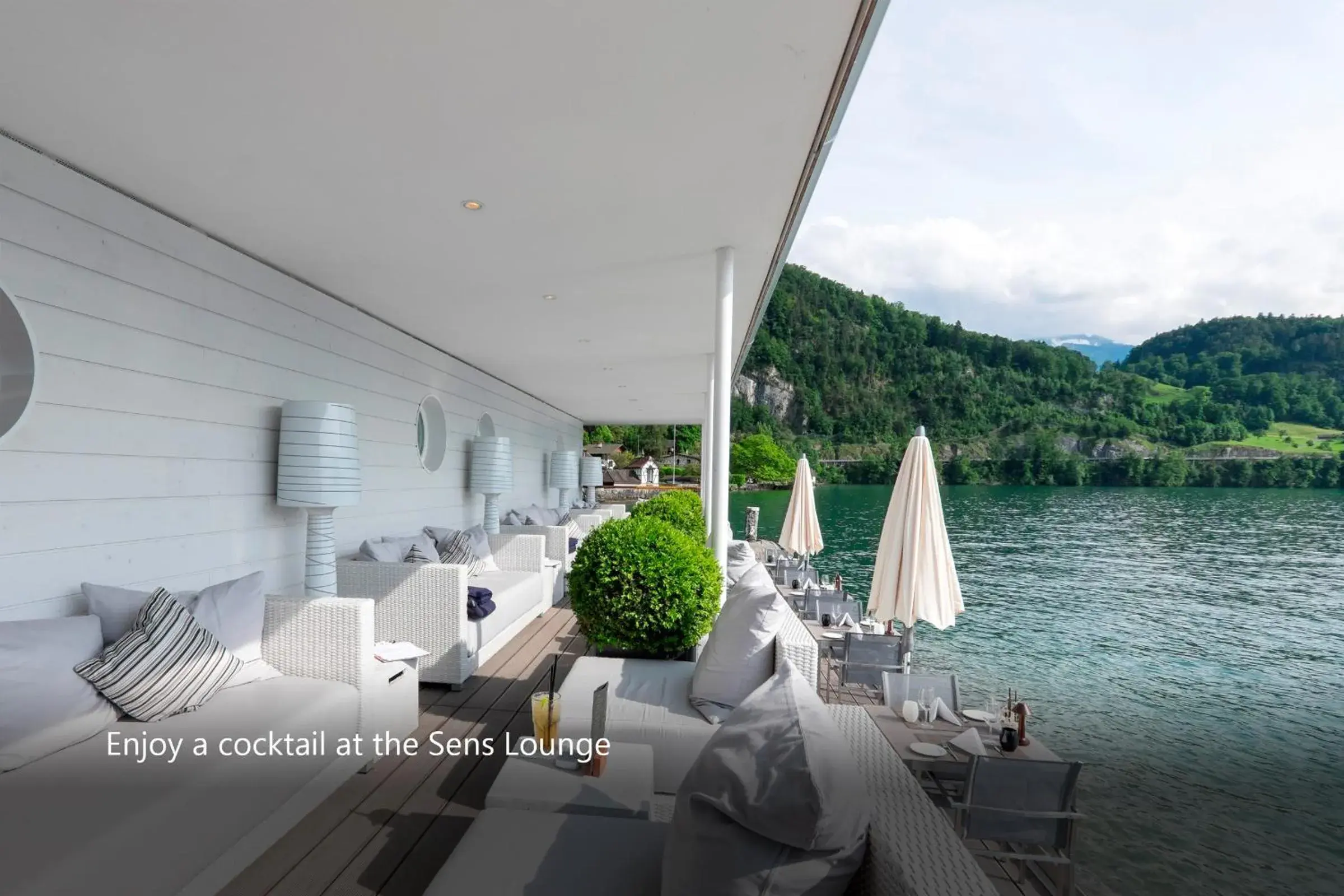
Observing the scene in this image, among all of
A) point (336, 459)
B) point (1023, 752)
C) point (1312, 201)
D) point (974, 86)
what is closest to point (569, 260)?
point (336, 459)

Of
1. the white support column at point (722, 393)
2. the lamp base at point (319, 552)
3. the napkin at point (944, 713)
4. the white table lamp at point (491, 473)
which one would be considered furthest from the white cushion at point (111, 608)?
the white table lamp at point (491, 473)

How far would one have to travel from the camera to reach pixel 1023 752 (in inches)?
102

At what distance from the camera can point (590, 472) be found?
1355 centimetres

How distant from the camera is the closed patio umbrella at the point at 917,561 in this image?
152 inches

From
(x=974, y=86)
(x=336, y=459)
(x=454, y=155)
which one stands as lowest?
(x=336, y=459)

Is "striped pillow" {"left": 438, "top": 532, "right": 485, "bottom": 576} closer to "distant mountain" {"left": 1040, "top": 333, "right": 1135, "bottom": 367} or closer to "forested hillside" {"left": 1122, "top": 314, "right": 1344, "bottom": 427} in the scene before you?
"forested hillside" {"left": 1122, "top": 314, "right": 1344, "bottom": 427}

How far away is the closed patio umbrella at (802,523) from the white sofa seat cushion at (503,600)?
11.6 ft

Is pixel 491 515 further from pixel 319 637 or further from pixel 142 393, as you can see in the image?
pixel 142 393

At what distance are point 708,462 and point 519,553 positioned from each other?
199cm

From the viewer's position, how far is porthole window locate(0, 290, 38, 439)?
2.35 metres

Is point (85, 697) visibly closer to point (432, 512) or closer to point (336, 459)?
point (336, 459)

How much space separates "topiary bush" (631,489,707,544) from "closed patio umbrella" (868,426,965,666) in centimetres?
243

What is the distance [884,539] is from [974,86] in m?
21.4

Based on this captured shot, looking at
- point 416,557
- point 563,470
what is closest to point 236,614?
point 416,557
